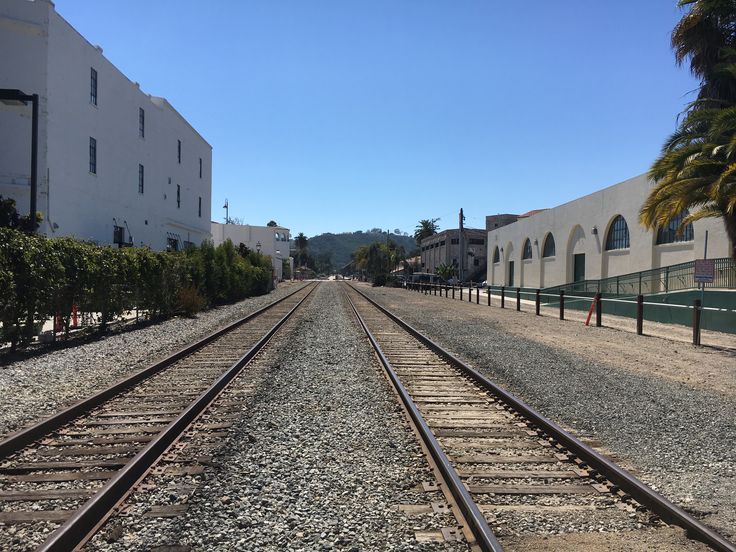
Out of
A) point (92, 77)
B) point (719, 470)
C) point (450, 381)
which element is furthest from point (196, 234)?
point (719, 470)

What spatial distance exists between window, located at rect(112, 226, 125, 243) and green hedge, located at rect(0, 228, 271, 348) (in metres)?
6.55

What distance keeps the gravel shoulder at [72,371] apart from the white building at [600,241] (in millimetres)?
19416

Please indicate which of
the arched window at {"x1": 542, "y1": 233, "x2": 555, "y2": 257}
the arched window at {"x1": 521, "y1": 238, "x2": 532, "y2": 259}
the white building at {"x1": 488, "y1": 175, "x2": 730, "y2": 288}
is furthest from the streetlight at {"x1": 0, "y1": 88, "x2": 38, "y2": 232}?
the arched window at {"x1": 521, "y1": 238, "x2": 532, "y2": 259}

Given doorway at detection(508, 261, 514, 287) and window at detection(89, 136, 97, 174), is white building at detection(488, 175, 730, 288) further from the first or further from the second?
window at detection(89, 136, 97, 174)

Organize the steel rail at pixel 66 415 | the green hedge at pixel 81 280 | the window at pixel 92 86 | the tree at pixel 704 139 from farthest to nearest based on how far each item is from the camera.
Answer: the window at pixel 92 86, the tree at pixel 704 139, the green hedge at pixel 81 280, the steel rail at pixel 66 415

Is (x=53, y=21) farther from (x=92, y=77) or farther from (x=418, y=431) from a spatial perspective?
(x=418, y=431)

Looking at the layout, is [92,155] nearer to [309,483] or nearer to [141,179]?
[141,179]

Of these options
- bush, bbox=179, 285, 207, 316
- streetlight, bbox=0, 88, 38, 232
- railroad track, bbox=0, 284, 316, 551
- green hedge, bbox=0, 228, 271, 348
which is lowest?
railroad track, bbox=0, 284, 316, 551

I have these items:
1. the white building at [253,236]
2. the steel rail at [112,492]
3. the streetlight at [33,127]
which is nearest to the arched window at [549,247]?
the streetlight at [33,127]

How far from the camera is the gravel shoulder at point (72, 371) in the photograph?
24.2 ft

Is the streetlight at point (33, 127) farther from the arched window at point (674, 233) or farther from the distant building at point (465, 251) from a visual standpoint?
the distant building at point (465, 251)

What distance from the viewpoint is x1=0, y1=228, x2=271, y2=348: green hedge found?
11.0 metres

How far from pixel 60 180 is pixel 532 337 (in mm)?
20021

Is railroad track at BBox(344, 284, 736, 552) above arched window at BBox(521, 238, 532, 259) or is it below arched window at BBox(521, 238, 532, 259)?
below
